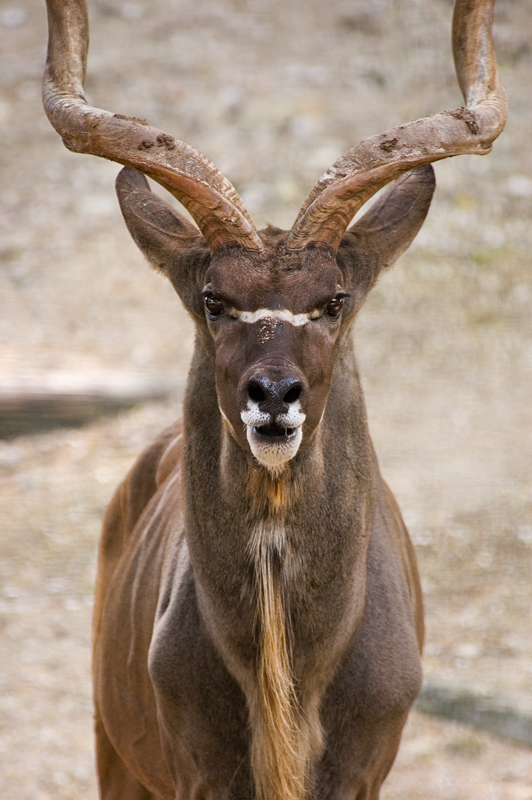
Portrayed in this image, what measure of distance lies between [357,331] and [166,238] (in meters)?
8.68

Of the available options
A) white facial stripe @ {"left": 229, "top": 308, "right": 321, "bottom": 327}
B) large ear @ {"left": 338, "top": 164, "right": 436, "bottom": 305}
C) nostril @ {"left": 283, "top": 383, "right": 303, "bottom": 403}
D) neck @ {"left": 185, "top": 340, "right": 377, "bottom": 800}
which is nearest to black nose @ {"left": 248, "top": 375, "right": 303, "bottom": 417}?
nostril @ {"left": 283, "top": 383, "right": 303, "bottom": 403}

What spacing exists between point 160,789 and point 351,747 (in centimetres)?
140

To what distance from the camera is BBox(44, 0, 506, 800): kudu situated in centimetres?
392

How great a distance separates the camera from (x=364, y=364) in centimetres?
1241

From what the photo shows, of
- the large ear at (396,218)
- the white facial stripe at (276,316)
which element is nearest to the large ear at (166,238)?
the white facial stripe at (276,316)

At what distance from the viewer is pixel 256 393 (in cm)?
357

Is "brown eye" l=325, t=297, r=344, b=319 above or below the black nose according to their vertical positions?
above

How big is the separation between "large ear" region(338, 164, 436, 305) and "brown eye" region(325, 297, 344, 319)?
9.2 inches

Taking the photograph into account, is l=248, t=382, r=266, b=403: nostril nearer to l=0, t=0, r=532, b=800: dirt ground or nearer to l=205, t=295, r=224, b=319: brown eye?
l=205, t=295, r=224, b=319: brown eye

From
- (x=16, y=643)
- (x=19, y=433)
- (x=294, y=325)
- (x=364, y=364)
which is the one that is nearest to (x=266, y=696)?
(x=294, y=325)

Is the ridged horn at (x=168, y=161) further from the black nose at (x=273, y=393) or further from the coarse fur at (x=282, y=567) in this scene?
the black nose at (x=273, y=393)

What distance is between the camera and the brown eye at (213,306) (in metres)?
3.98

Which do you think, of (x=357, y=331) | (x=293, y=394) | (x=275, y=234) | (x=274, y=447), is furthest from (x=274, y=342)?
(x=357, y=331)

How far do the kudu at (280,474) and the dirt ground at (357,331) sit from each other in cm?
284
